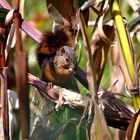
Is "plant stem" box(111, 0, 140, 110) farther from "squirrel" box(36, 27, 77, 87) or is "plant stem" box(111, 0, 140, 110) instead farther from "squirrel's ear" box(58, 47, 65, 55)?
"squirrel's ear" box(58, 47, 65, 55)

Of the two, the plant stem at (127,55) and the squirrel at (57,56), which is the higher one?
the squirrel at (57,56)

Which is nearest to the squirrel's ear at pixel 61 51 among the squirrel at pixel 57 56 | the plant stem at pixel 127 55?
the squirrel at pixel 57 56

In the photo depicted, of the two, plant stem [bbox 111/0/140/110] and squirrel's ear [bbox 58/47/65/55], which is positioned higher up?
squirrel's ear [bbox 58/47/65/55]

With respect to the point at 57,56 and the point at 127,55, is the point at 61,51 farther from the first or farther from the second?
the point at 127,55

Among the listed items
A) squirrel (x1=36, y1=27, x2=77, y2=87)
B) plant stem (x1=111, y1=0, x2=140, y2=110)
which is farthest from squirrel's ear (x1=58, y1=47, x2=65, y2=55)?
plant stem (x1=111, y1=0, x2=140, y2=110)

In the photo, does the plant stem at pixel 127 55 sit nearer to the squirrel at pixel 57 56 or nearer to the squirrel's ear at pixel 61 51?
the squirrel at pixel 57 56

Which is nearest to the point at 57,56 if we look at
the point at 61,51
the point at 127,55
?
the point at 61,51

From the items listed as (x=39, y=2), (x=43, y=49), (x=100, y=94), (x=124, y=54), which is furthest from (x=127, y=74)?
(x=39, y=2)

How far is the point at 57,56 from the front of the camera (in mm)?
1519

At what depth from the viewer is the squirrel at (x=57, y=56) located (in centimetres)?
136

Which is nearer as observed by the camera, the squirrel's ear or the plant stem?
the plant stem

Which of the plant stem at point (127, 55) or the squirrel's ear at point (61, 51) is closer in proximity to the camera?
the plant stem at point (127, 55)

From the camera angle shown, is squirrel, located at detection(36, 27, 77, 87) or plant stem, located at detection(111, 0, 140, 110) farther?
squirrel, located at detection(36, 27, 77, 87)

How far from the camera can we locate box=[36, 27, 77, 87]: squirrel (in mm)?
1362
